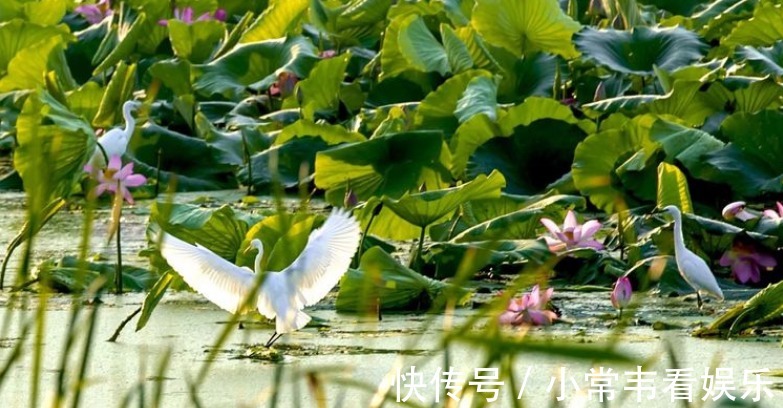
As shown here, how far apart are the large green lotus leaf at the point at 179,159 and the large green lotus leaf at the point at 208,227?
49.0 inches

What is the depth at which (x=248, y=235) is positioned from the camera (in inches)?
115

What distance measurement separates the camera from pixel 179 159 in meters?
4.50

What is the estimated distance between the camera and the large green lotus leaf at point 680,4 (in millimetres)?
5461

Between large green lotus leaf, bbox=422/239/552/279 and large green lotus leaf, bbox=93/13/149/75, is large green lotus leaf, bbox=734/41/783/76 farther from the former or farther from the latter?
large green lotus leaf, bbox=93/13/149/75

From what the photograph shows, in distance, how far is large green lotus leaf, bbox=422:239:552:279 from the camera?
3008 millimetres

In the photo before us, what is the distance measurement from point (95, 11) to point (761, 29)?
2.85 metres

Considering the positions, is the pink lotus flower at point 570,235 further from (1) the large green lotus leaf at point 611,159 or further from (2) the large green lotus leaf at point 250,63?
(2) the large green lotus leaf at point 250,63

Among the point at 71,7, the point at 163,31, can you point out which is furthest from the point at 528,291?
the point at 71,7

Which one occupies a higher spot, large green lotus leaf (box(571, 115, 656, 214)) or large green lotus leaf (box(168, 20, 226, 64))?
large green lotus leaf (box(168, 20, 226, 64))

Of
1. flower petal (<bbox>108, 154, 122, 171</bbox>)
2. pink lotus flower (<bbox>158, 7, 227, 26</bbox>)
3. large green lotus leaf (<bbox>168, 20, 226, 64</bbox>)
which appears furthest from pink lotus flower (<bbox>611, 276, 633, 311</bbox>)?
pink lotus flower (<bbox>158, 7, 227, 26</bbox>)

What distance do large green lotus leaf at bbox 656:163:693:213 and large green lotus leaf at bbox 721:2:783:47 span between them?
3.80 ft

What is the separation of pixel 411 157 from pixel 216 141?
1.16 metres

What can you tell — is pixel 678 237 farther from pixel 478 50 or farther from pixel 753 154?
pixel 478 50

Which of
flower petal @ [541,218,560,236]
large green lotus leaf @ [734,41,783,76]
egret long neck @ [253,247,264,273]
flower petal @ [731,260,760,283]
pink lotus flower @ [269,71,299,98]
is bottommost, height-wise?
egret long neck @ [253,247,264,273]
